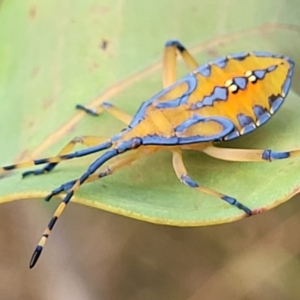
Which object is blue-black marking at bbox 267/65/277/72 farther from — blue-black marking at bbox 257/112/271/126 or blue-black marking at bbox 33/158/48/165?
blue-black marking at bbox 33/158/48/165

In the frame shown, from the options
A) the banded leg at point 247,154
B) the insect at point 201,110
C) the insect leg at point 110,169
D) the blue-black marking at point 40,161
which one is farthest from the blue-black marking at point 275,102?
the blue-black marking at point 40,161

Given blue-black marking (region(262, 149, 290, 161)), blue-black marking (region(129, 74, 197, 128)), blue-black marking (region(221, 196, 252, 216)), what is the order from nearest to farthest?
blue-black marking (region(221, 196, 252, 216)), blue-black marking (region(262, 149, 290, 161)), blue-black marking (region(129, 74, 197, 128))

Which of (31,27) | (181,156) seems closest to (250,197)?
(181,156)

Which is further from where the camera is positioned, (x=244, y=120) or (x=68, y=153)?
(x=244, y=120)

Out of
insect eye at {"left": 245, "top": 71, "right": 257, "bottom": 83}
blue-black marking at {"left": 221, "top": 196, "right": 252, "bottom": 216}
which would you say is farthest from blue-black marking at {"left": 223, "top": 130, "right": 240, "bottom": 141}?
blue-black marking at {"left": 221, "top": 196, "right": 252, "bottom": 216}

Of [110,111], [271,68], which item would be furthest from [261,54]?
[110,111]

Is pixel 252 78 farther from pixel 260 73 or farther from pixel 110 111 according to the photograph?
pixel 110 111
